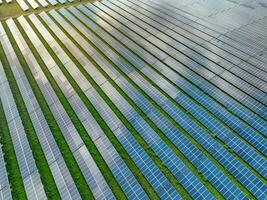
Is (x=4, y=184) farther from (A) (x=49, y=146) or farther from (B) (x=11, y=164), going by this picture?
(A) (x=49, y=146)

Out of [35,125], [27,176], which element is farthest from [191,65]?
[27,176]

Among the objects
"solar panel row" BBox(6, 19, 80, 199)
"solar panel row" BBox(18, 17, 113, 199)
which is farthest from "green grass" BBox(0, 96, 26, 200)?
"solar panel row" BBox(18, 17, 113, 199)

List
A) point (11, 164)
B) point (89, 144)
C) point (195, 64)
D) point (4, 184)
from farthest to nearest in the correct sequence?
point (195, 64) → point (89, 144) → point (11, 164) → point (4, 184)

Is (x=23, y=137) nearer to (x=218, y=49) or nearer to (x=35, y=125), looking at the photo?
(x=35, y=125)

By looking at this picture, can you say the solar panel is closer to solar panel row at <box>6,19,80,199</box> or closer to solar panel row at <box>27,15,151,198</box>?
solar panel row at <box>6,19,80,199</box>

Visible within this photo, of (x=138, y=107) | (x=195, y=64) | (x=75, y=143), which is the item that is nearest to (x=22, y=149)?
(x=75, y=143)

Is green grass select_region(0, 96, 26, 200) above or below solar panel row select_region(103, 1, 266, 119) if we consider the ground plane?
above
